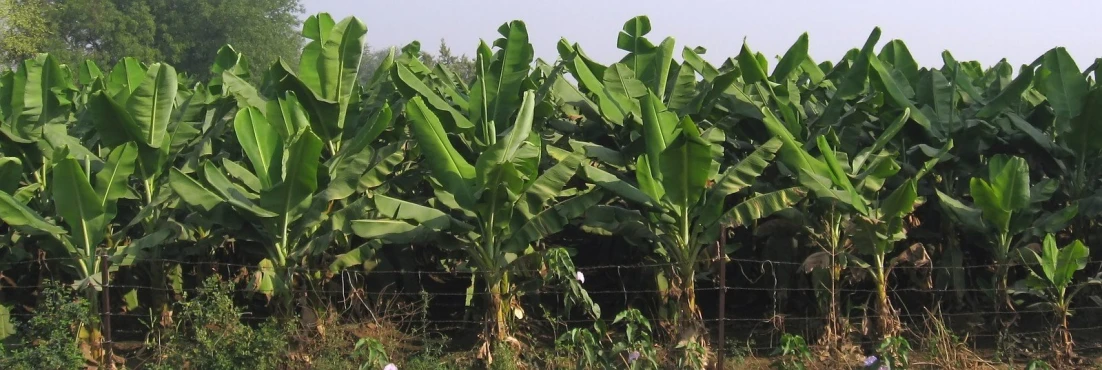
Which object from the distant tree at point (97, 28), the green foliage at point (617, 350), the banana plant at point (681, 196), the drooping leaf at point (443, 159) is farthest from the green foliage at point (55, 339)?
the distant tree at point (97, 28)

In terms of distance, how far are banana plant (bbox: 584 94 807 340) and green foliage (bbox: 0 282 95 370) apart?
336 centimetres

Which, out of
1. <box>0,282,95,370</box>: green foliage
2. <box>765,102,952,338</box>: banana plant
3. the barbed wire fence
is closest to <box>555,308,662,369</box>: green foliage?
the barbed wire fence

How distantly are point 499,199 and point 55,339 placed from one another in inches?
114

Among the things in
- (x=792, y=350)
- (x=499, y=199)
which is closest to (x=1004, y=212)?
(x=792, y=350)

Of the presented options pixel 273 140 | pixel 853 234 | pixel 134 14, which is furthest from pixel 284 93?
pixel 134 14

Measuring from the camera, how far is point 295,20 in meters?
54.5

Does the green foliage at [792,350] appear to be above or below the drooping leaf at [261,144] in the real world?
below

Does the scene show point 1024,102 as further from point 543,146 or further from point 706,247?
point 543,146

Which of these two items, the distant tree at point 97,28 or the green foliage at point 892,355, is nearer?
the green foliage at point 892,355

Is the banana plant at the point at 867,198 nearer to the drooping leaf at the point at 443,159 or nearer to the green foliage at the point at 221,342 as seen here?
the drooping leaf at the point at 443,159

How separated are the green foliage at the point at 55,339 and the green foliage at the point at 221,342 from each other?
55 centimetres

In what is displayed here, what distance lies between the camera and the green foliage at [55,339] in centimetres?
634

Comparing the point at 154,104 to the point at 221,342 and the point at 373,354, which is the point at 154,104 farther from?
the point at 373,354

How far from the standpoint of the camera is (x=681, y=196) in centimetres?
649
